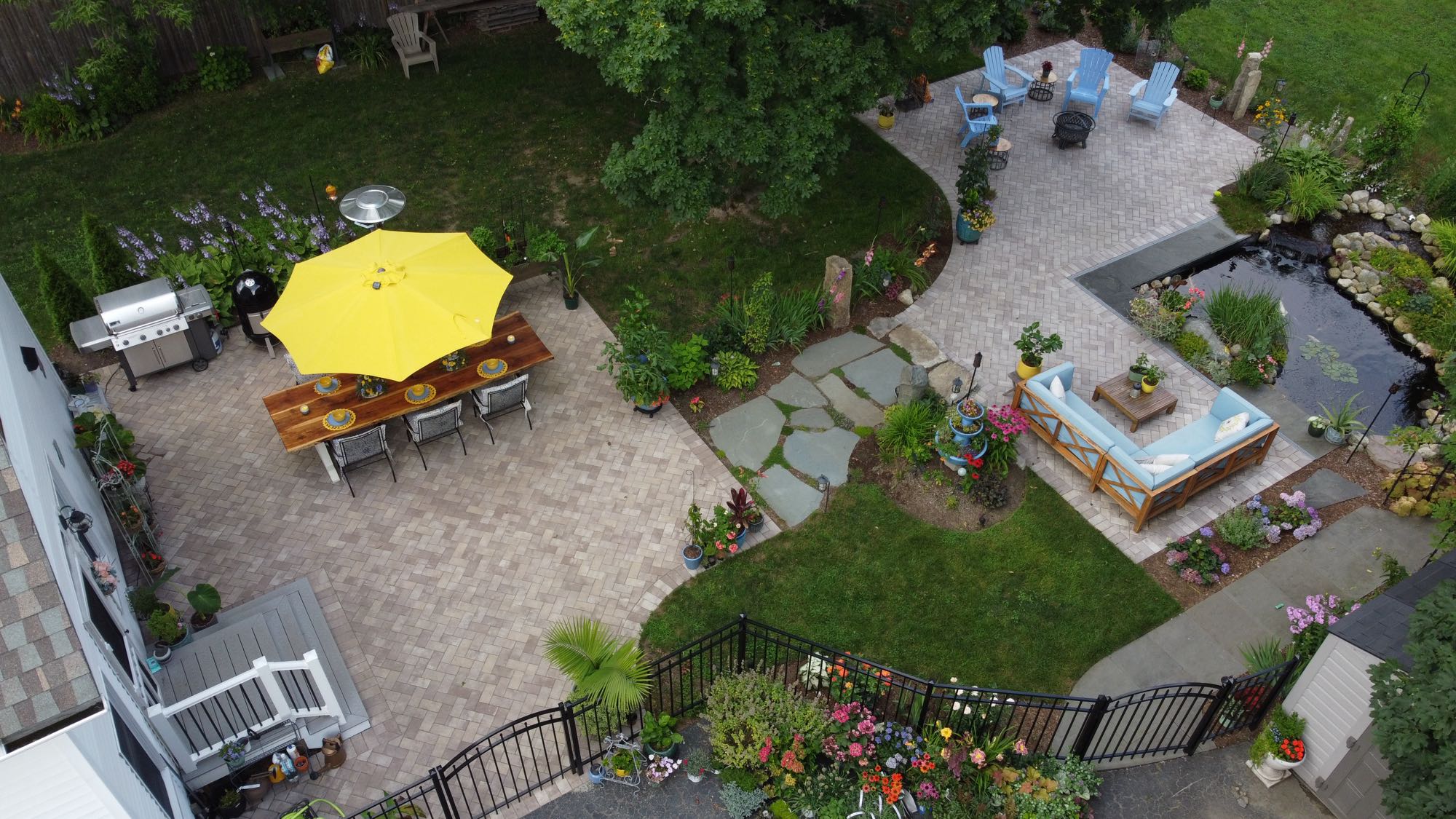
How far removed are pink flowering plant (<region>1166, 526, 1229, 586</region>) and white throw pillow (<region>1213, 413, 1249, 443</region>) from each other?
1.22 m

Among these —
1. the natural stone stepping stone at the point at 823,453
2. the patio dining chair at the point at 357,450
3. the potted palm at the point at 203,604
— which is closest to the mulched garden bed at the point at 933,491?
the natural stone stepping stone at the point at 823,453

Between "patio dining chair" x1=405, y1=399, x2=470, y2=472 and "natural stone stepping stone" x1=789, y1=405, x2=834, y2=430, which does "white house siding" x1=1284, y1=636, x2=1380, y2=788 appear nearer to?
"natural stone stepping stone" x1=789, y1=405, x2=834, y2=430

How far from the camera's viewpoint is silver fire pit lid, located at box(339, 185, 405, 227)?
1258cm

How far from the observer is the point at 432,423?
11.7m

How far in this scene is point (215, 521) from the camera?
37.1 ft

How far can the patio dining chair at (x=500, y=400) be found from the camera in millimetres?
11859

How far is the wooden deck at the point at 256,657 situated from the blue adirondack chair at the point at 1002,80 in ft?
45.6

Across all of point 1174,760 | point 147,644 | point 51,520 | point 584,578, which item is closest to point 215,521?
point 147,644

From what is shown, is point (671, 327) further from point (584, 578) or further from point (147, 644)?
point (147, 644)

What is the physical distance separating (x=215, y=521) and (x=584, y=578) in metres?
4.32

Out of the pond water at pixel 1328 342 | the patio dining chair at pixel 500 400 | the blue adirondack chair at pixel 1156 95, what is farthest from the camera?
the blue adirondack chair at pixel 1156 95

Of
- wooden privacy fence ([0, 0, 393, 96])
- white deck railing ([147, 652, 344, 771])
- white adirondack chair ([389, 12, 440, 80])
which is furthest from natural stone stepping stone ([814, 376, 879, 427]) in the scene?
wooden privacy fence ([0, 0, 393, 96])

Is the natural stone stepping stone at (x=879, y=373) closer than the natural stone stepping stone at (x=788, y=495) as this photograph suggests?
No

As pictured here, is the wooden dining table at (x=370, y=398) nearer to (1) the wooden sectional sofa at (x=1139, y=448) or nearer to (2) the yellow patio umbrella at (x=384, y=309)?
(2) the yellow patio umbrella at (x=384, y=309)
